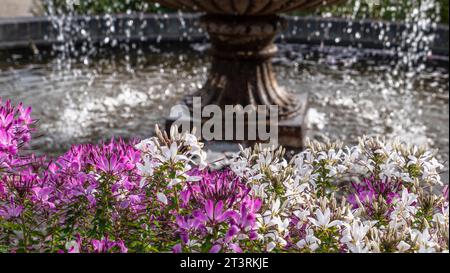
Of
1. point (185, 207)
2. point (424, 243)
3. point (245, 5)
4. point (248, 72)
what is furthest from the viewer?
point (248, 72)

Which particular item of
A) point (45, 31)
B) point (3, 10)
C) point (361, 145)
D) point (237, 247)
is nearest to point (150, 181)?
point (237, 247)

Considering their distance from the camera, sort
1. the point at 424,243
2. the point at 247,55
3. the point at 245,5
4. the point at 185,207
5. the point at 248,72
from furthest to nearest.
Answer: the point at 248,72 → the point at 247,55 → the point at 245,5 → the point at 185,207 → the point at 424,243

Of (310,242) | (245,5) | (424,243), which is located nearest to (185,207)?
(310,242)

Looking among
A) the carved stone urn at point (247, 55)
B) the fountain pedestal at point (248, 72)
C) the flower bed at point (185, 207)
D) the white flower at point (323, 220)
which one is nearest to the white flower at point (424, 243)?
the flower bed at point (185, 207)

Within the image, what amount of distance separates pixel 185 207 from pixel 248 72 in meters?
3.51

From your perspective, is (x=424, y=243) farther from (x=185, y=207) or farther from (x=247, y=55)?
(x=247, y=55)

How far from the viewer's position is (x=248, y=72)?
551 cm

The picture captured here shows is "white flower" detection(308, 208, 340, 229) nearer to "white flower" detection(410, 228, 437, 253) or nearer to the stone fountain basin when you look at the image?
"white flower" detection(410, 228, 437, 253)

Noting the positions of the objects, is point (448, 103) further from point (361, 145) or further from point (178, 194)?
point (178, 194)

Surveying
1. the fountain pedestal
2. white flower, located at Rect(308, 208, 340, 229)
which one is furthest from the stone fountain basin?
white flower, located at Rect(308, 208, 340, 229)

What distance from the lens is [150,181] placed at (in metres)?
2.12

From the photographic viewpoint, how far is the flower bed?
1.90 meters

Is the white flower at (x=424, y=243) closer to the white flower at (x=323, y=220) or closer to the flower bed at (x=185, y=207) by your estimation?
the flower bed at (x=185, y=207)
